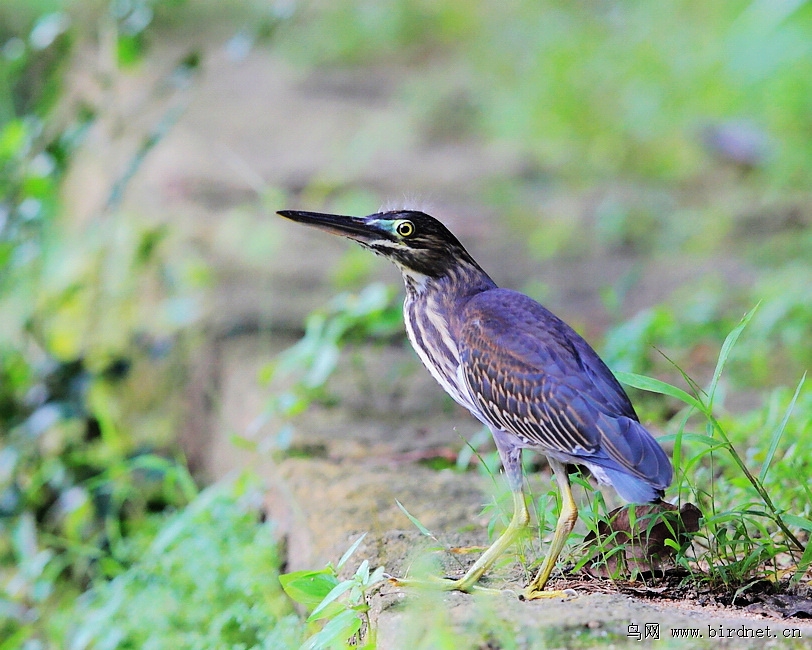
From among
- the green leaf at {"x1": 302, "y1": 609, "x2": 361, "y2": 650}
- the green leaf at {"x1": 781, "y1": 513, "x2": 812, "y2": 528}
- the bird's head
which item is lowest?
the green leaf at {"x1": 781, "y1": 513, "x2": 812, "y2": 528}

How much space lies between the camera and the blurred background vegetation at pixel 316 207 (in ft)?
13.6

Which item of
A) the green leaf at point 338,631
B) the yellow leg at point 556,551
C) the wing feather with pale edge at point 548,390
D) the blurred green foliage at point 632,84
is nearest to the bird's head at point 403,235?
the wing feather with pale edge at point 548,390

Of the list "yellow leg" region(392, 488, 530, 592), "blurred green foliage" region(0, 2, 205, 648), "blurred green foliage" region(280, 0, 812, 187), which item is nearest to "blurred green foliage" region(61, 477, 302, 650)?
"blurred green foliage" region(0, 2, 205, 648)

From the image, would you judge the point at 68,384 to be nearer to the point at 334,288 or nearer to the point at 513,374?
the point at 334,288

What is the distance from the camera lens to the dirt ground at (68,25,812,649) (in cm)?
240

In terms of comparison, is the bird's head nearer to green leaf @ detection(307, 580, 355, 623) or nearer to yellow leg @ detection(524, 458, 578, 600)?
yellow leg @ detection(524, 458, 578, 600)

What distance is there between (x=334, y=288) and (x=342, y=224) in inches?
113

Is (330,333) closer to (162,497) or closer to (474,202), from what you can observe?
(162,497)

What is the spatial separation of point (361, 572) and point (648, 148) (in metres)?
6.84

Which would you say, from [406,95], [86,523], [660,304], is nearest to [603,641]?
[86,523]

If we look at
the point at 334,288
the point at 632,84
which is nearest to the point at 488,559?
the point at 334,288

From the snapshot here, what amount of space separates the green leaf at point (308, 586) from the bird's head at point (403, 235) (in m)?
0.98

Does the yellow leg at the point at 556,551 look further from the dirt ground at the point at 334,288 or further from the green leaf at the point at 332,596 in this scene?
the green leaf at the point at 332,596

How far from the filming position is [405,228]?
2939 millimetres
